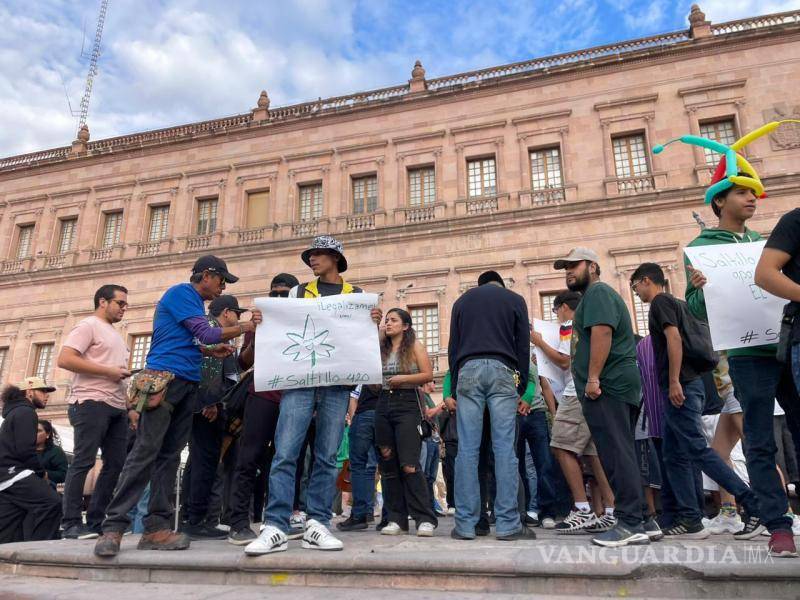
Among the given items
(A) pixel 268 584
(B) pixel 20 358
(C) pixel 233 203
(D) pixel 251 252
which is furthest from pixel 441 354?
(B) pixel 20 358

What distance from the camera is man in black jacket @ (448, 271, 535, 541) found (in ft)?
12.7

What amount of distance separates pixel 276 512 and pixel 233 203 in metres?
18.9

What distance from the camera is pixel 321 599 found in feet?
8.05

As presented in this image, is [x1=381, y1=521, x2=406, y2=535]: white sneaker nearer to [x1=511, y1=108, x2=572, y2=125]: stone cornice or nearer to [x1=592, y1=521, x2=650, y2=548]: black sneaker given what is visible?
[x1=592, y1=521, x2=650, y2=548]: black sneaker

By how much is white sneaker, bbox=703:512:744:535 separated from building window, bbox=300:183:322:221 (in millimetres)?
17151

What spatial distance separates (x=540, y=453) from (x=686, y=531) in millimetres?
1581

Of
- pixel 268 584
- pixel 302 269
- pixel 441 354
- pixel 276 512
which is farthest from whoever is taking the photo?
pixel 302 269

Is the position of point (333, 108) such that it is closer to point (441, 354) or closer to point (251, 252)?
point (251, 252)

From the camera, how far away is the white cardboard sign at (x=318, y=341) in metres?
3.88

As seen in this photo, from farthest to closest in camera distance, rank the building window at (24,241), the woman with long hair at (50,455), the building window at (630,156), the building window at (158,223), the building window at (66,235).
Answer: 1. the building window at (24,241)
2. the building window at (66,235)
3. the building window at (158,223)
4. the building window at (630,156)
5. the woman with long hair at (50,455)

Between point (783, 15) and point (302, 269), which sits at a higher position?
point (783, 15)

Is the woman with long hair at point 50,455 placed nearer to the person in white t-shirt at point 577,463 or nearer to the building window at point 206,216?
the person in white t-shirt at point 577,463

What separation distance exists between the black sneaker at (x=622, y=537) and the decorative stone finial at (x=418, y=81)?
1857cm

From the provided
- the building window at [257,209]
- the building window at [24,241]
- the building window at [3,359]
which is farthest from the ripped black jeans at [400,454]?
the building window at [24,241]
